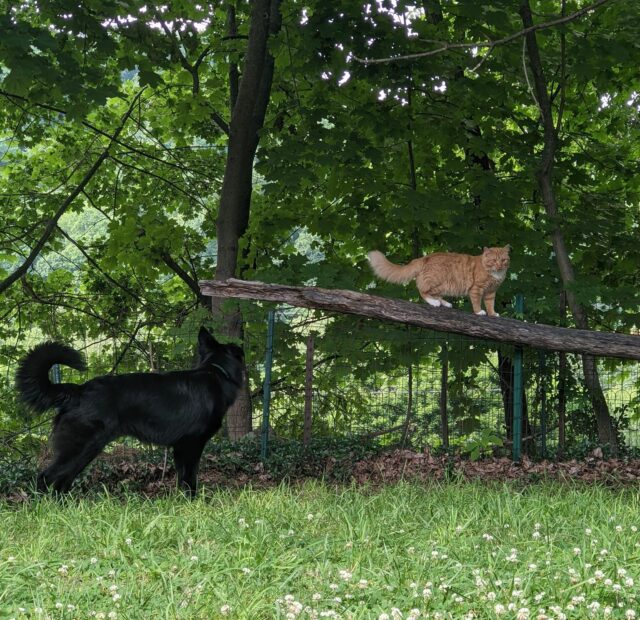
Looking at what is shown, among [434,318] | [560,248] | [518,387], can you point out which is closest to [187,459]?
[434,318]

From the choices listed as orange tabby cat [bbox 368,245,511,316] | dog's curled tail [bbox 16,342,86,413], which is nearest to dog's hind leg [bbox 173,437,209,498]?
dog's curled tail [bbox 16,342,86,413]

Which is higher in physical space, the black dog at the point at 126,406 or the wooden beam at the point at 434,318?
the wooden beam at the point at 434,318

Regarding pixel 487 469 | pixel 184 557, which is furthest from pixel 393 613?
pixel 487 469

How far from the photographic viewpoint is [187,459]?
761cm

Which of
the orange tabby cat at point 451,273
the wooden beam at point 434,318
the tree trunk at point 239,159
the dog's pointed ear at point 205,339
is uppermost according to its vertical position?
the tree trunk at point 239,159

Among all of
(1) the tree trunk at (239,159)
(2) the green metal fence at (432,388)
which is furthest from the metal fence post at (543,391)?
(1) the tree trunk at (239,159)

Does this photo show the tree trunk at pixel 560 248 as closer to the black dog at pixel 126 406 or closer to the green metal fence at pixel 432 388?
the green metal fence at pixel 432 388

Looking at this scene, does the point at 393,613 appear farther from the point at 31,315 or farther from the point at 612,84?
the point at 31,315

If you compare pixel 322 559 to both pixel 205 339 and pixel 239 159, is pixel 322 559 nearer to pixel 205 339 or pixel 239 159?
pixel 205 339

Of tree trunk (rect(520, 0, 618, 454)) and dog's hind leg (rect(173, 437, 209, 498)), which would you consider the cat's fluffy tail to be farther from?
dog's hind leg (rect(173, 437, 209, 498))

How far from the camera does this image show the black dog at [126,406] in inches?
275

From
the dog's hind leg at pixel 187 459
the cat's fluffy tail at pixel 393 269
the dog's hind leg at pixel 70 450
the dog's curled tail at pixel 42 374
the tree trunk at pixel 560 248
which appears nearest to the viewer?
the dog's curled tail at pixel 42 374

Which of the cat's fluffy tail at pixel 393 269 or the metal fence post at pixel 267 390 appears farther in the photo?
the metal fence post at pixel 267 390

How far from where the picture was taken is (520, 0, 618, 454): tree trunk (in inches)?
410
